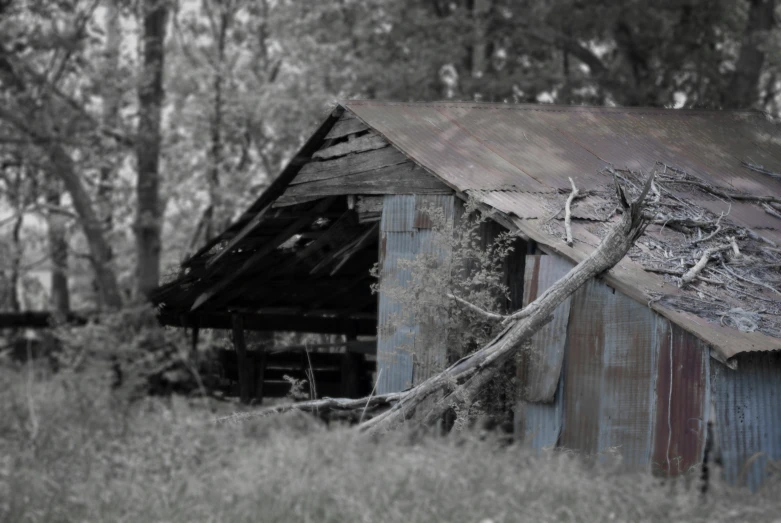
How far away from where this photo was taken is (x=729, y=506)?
5.94 metres

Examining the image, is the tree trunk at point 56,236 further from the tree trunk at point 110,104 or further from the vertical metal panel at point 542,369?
the vertical metal panel at point 542,369

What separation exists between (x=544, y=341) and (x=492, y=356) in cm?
59

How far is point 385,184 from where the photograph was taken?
10227mm

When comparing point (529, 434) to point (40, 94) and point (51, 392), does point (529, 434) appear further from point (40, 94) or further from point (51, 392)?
point (40, 94)

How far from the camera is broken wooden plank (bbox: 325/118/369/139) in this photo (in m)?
10.7

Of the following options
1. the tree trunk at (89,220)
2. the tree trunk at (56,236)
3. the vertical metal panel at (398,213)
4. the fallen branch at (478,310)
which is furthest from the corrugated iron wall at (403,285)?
the tree trunk at (56,236)

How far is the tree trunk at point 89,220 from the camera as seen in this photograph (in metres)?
19.5

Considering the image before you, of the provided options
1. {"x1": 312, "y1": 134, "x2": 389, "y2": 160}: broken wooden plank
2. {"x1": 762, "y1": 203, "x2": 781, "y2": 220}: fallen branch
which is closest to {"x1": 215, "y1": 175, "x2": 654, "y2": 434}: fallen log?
{"x1": 312, "y1": 134, "x2": 389, "y2": 160}: broken wooden plank

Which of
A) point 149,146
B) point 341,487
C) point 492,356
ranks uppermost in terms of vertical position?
point 149,146

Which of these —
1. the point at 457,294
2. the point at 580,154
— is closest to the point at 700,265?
the point at 457,294

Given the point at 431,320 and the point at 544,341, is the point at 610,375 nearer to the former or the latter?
the point at 544,341

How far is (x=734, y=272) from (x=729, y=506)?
10.4ft

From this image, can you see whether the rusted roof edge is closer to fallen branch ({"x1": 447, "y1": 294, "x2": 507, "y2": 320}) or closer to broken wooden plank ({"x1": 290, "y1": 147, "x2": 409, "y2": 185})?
broken wooden plank ({"x1": 290, "y1": 147, "x2": 409, "y2": 185})

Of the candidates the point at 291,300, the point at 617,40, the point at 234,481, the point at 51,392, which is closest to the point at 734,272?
the point at 234,481
